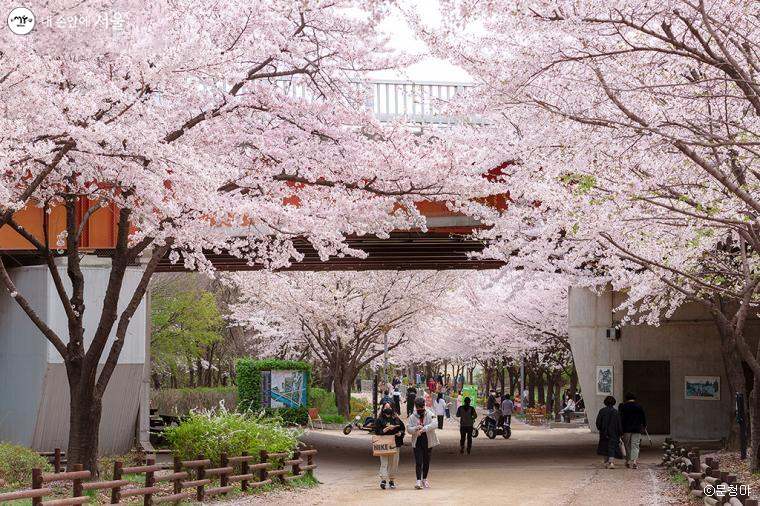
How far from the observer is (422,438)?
1900cm

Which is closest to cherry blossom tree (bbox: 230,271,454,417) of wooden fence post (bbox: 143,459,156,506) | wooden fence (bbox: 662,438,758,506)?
wooden fence (bbox: 662,438,758,506)

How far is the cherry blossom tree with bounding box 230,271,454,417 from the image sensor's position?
1639 inches

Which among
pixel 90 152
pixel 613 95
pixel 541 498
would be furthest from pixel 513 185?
pixel 90 152

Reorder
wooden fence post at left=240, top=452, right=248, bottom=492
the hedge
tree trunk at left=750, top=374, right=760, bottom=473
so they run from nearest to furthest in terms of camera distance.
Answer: wooden fence post at left=240, top=452, right=248, bottom=492, tree trunk at left=750, top=374, right=760, bottom=473, the hedge

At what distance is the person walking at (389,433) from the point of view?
19.0m

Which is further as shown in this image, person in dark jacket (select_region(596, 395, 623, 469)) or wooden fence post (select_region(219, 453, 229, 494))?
person in dark jacket (select_region(596, 395, 623, 469))

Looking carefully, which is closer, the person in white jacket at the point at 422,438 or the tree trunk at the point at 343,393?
the person in white jacket at the point at 422,438

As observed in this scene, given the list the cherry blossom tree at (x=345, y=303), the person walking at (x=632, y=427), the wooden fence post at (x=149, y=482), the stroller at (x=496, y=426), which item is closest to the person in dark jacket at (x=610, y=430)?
the person walking at (x=632, y=427)

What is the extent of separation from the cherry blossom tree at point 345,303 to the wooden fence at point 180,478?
69.4 ft

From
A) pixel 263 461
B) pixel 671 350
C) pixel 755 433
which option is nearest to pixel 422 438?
pixel 263 461

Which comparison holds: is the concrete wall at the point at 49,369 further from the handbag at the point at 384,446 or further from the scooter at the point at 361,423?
the scooter at the point at 361,423

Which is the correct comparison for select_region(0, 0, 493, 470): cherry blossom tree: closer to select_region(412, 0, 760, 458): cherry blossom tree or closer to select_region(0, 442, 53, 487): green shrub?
select_region(0, 442, 53, 487): green shrub

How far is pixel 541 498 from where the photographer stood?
55.3ft

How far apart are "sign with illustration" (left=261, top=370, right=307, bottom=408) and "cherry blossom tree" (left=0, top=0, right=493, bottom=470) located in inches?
757
